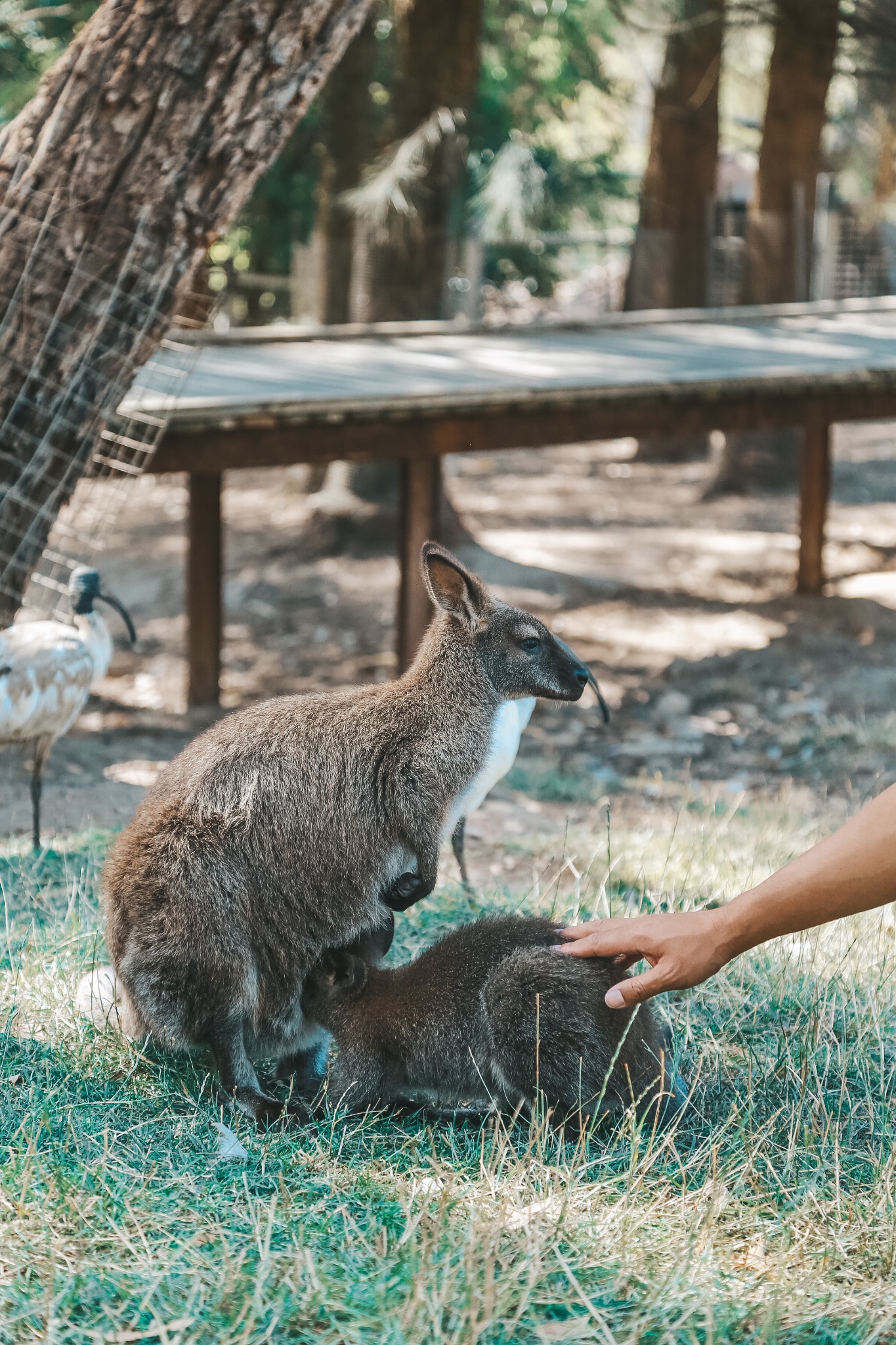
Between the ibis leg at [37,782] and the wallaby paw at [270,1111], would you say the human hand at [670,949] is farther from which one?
the ibis leg at [37,782]

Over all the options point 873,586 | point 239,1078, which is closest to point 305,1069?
point 239,1078

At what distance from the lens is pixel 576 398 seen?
798cm

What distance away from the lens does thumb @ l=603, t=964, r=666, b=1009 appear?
2.78 metres

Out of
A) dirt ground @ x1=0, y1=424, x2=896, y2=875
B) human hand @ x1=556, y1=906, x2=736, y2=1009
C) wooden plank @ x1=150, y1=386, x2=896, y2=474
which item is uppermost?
wooden plank @ x1=150, y1=386, x2=896, y2=474

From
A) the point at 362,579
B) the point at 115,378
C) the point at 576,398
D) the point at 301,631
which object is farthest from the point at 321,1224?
the point at 362,579

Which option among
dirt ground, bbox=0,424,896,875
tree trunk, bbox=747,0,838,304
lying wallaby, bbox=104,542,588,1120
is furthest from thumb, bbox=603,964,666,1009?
tree trunk, bbox=747,0,838,304

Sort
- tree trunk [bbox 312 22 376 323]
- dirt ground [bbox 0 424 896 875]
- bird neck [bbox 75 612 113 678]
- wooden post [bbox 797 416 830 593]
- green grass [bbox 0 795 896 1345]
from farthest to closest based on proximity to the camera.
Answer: tree trunk [bbox 312 22 376 323], wooden post [bbox 797 416 830 593], dirt ground [bbox 0 424 896 875], bird neck [bbox 75 612 113 678], green grass [bbox 0 795 896 1345]

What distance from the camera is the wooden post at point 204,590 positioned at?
879 centimetres

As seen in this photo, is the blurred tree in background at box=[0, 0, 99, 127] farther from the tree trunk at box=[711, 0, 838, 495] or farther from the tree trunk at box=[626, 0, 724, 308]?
the tree trunk at box=[711, 0, 838, 495]

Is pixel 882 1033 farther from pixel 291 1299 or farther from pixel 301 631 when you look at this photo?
pixel 301 631

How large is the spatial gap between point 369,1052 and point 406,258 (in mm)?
9546

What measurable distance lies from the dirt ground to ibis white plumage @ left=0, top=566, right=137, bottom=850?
0.55 m

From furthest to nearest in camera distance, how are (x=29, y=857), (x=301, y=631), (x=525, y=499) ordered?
(x=525, y=499) → (x=301, y=631) → (x=29, y=857)

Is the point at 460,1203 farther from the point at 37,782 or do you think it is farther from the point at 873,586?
the point at 873,586
